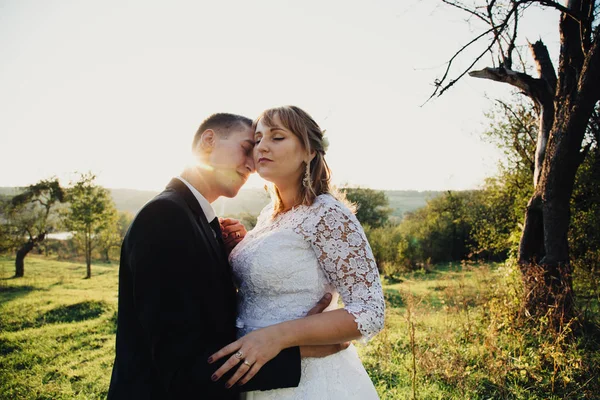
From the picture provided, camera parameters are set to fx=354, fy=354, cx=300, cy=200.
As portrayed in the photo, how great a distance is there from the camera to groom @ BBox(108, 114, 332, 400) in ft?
4.85

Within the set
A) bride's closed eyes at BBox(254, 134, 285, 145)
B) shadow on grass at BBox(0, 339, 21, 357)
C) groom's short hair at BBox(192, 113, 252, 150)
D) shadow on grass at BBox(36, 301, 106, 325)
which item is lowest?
shadow on grass at BBox(36, 301, 106, 325)

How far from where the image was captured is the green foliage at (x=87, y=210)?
2266 centimetres

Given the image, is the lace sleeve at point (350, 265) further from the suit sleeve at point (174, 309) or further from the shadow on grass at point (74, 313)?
the shadow on grass at point (74, 313)

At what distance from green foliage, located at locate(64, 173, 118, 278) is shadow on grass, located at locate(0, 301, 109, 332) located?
11.5 m

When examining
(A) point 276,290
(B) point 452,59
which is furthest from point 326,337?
(B) point 452,59

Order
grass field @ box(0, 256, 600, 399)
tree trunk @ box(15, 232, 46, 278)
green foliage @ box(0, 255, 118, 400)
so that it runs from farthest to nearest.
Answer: tree trunk @ box(15, 232, 46, 278) < green foliage @ box(0, 255, 118, 400) < grass field @ box(0, 256, 600, 399)

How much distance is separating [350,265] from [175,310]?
91 centimetres

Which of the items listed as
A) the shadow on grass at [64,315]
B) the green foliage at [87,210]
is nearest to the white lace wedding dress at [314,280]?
the shadow on grass at [64,315]

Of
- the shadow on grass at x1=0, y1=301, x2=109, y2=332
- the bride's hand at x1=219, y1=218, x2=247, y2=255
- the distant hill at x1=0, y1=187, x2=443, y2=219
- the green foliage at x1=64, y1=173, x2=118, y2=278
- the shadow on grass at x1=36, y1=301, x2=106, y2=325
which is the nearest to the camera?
the bride's hand at x1=219, y1=218, x2=247, y2=255

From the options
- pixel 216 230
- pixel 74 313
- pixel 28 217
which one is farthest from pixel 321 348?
pixel 28 217

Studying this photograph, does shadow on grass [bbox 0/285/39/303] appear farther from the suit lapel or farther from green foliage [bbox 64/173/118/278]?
the suit lapel

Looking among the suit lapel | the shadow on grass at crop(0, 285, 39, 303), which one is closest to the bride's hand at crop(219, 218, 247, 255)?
the suit lapel

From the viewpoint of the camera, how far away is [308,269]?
206cm

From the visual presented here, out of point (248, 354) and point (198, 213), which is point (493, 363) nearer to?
point (248, 354)
